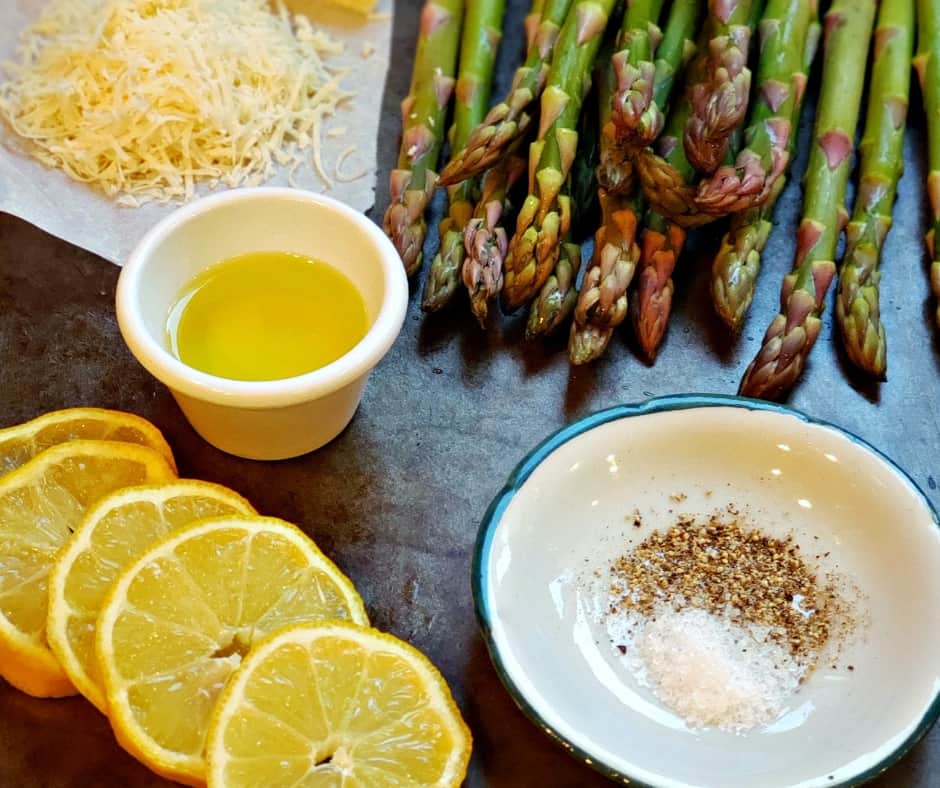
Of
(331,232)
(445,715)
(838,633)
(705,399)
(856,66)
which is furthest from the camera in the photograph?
(856,66)

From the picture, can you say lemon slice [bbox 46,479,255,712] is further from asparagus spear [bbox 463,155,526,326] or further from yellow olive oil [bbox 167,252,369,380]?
asparagus spear [bbox 463,155,526,326]

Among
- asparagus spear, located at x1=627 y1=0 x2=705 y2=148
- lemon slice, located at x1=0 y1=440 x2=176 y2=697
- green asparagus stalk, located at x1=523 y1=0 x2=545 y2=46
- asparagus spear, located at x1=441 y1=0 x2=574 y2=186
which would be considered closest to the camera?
lemon slice, located at x1=0 y1=440 x2=176 y2=697

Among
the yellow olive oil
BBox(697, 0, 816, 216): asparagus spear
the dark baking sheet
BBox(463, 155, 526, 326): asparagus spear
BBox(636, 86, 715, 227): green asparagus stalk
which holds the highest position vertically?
BBox(697, 0, 816, 216): asparagus spear

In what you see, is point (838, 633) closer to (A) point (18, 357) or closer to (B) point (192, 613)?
(B) point (192, 613)

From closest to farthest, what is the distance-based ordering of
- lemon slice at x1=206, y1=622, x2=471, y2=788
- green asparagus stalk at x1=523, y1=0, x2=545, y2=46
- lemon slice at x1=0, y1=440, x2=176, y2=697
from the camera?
lemon slice at x1=206, y1=622, x2=471, y2=788, lemon slice at x1=0, y1=440, x2=176, y2=697, green asparagus stalk at x1=523, y1=0, x2=545, y2=46

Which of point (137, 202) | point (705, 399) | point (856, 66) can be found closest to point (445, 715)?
point (705, 399)

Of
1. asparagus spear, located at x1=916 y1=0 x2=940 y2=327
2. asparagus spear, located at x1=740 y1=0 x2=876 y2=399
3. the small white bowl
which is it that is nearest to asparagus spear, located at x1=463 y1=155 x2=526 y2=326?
the small white bowl
